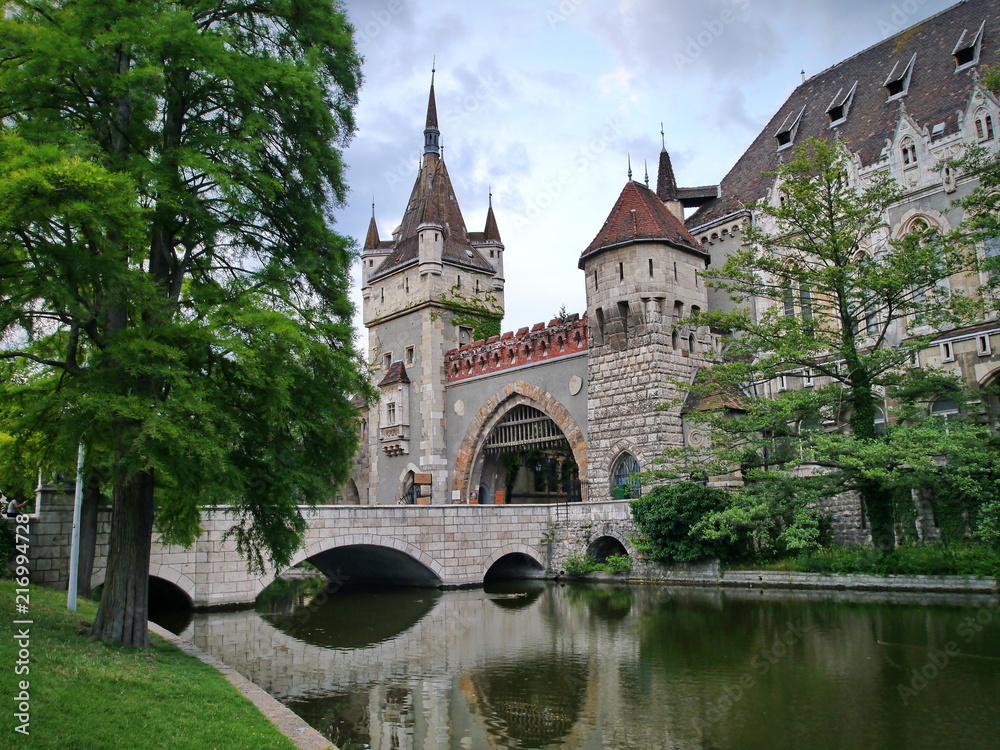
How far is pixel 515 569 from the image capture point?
86.7 ft

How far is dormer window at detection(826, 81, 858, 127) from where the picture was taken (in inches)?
1062

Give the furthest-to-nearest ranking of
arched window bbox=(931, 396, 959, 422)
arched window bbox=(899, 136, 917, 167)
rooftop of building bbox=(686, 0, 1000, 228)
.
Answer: rooftop of building bbox=(686, 0, 1000, 228)
arched window bbox=(899, 136, 917, 167)
arched window bbox=(931, 396, 959, 422)

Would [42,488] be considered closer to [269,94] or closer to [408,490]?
[269,94]

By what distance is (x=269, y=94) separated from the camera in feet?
35.9

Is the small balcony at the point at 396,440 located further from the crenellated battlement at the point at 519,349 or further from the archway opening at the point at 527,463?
the archway opening at the point at 527,463

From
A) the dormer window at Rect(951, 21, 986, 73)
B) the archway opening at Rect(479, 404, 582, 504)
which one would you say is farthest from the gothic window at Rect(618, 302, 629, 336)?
the dormer window at Rect(951, 21, 986, 73)

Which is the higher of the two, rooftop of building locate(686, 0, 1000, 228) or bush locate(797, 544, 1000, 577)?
rooftop of building locate(686, 0, 1000, 228)

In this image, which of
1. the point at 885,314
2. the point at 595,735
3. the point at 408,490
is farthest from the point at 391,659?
the point at 408,490

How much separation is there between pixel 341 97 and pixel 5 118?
4484 mm

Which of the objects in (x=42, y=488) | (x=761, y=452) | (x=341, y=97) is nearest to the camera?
(x=341, y=97)

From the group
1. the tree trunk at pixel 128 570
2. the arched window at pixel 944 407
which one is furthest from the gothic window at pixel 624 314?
the tree trunk at pixel 128 570

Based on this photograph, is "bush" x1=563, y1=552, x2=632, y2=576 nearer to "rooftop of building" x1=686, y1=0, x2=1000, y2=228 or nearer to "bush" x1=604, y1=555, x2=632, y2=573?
"bush" x1=604, y1=555, x2=632, y2=573

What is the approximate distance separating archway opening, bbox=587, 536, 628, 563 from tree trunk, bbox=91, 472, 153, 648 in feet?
53.3

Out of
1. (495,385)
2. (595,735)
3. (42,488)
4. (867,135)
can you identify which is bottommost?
(595,735)
